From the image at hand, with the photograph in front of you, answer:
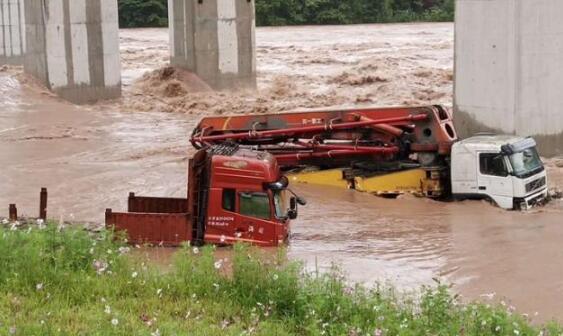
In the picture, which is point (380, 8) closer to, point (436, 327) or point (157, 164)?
point (157, 164)

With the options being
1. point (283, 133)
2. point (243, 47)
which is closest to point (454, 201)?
point (283, 133)

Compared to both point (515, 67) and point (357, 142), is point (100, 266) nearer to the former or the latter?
point (357, 142)

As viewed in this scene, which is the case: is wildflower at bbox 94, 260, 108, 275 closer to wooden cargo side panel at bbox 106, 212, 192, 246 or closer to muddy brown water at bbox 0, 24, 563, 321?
muddy brown water at bbox 0, 24, 563, 321

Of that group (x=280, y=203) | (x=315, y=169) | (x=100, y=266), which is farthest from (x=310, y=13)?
(x=100, y=266)

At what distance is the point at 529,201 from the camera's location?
1820 cm

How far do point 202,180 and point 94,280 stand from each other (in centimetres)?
485

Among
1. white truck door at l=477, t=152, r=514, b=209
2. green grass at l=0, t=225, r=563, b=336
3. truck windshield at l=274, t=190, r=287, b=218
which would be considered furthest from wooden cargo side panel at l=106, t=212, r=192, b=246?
white truck door at l=477, t=152, r=514, b=209

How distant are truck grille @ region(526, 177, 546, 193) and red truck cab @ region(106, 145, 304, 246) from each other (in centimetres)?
562

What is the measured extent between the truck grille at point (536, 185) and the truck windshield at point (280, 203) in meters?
5.73

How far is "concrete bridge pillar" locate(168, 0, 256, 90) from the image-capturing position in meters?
36.8

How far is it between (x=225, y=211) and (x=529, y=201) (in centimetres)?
660

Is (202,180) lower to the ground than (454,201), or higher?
higher

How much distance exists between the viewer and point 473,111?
23.8 meters

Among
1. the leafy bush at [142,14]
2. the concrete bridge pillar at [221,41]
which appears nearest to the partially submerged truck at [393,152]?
the concrete bridge pillar at [221,41]
